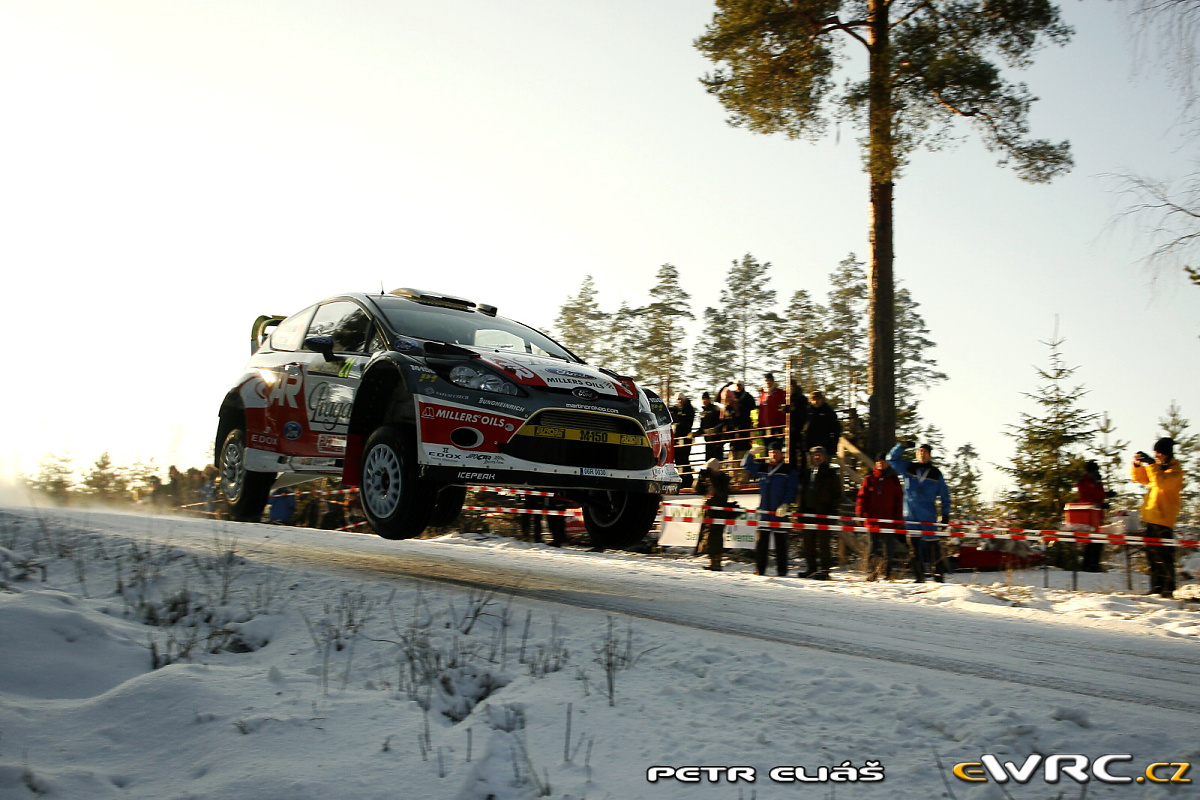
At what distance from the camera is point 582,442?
20.5ft

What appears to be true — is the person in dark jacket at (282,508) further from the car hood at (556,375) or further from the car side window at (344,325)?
the car hood at (556,375)

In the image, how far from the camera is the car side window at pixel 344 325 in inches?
277

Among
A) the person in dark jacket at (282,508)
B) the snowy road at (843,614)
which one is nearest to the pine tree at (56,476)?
the person in dark jacket at (282,508)

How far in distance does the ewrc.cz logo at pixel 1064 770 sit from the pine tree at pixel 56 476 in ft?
77.9

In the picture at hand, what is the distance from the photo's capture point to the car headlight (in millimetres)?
6082

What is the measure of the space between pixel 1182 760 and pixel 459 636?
3398mm

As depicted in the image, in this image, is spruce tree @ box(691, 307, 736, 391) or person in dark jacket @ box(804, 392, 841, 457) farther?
spruce tree @ box(691, 307, 736, 391)

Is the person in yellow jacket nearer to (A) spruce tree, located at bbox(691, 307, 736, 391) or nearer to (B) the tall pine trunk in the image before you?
(B) the tall pine trunk

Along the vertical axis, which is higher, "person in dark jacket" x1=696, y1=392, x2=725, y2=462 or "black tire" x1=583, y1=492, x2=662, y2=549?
"person in dark jacket" x1=696, y1=392, x2=725, y2=462

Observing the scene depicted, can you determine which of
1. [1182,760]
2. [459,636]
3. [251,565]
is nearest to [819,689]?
[1182,760]

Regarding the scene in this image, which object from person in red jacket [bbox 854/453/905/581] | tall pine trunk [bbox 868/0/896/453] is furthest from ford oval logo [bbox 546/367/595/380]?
tall pine trunk [bbox 868/0/896/453]

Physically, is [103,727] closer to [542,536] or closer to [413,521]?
[413,521]

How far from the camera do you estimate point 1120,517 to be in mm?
12148

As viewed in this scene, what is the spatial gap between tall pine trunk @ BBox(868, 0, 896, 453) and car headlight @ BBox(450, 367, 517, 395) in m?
10.2
